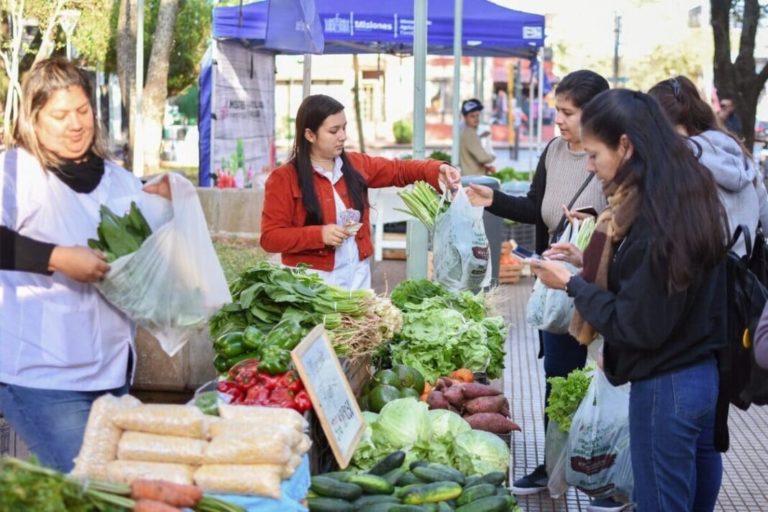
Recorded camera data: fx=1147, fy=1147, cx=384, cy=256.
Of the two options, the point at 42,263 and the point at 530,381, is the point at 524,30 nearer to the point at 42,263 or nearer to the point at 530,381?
the point at 530,381

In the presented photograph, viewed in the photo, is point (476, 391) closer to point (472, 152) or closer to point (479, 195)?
point (479, 195)

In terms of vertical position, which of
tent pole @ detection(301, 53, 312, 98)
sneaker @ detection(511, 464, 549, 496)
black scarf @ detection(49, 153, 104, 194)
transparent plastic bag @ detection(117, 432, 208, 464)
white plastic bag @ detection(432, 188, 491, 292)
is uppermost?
tent pole @ detection(301, 53, 312, 98)

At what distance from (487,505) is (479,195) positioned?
2.18 m

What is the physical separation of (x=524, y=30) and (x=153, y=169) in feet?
24.4

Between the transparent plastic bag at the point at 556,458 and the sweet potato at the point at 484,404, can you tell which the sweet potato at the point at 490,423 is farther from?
the transparent plastic bag at the point at 556,458

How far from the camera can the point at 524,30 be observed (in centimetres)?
1505

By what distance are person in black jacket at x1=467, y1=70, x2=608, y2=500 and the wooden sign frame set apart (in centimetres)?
162

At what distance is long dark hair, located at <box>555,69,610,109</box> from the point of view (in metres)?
5.08

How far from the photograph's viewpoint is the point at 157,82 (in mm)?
19406

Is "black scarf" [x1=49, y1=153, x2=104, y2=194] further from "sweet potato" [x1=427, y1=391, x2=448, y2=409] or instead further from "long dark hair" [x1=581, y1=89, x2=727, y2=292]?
"sweet potato" [x1=427, y1=391, x2=448, y2=409]

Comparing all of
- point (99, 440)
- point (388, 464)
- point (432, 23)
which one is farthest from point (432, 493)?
point (432, 23)

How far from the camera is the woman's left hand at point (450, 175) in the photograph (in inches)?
238

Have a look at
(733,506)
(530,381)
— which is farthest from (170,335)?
(530,381)

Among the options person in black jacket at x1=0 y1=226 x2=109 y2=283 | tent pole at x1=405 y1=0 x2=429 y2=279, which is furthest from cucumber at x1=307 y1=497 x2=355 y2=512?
tent pole at x1=405 y1=0 x2=429 y2=279
